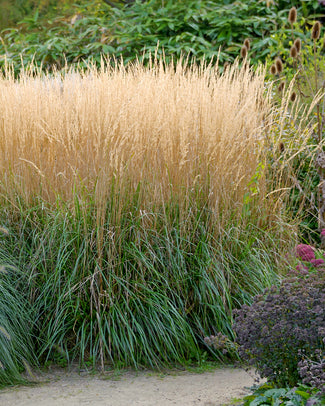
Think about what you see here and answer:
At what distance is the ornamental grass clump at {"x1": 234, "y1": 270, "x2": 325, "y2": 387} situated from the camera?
2.60 metres

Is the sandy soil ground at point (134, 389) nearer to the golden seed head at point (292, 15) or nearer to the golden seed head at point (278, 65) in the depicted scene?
the golden seed head at point (278, 65)

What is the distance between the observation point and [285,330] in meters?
2.66

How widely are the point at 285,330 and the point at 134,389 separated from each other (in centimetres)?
106

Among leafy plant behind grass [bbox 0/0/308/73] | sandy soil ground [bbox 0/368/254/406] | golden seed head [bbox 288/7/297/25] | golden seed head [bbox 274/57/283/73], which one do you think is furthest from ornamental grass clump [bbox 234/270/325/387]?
leafy plant behind grass [bbox 0/0/308/73]

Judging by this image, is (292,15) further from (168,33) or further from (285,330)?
(168,33)

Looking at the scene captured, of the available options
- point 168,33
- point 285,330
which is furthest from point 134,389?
point 168,33

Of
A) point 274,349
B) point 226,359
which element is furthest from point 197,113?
point 274,349

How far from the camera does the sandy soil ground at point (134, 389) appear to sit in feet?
10.2

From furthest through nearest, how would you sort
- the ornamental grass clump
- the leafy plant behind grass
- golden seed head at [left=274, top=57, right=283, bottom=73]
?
the leafy plant behind grass → golden seed head at [left=274, top=57, right=283, bottom=73] → the ornamental grass clump

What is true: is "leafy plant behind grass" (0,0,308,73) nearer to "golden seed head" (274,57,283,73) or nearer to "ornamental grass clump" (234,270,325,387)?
"golden seed head" (274,57,283,73)

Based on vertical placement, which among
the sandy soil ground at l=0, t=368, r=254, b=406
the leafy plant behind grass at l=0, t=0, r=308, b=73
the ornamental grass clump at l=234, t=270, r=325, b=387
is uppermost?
the leafy plant behind grass at l=0, t=0, r=308, b=73

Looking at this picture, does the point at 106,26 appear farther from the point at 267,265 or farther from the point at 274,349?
the point at 274,349

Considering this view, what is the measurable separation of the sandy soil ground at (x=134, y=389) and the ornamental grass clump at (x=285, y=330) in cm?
32

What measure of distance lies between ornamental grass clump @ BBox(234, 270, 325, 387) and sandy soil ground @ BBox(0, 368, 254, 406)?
12.6 inches
